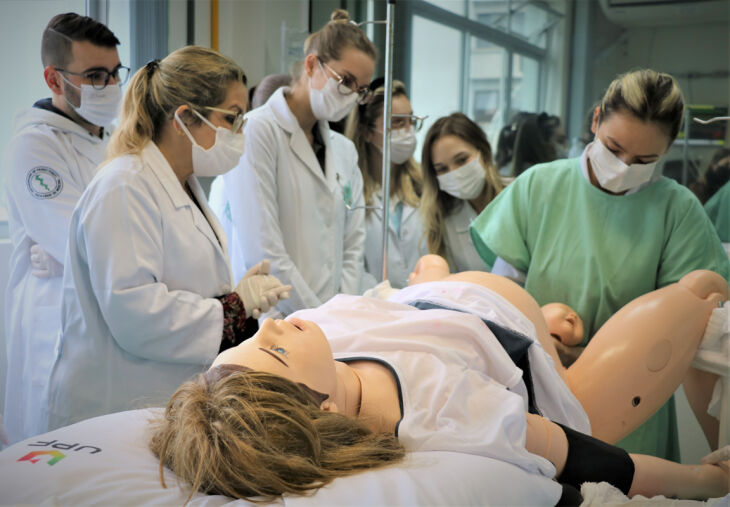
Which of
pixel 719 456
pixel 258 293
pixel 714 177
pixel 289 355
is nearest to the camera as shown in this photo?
pixel 289 355

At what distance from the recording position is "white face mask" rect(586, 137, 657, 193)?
1.66 metres

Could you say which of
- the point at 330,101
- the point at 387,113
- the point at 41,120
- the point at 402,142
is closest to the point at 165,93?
the point at 41,120

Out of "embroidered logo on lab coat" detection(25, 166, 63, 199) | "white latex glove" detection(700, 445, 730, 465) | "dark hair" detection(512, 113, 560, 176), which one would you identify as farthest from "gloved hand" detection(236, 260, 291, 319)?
"dark hair" detection(512, 113, 560, 176)

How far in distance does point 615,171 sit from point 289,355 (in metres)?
1.00

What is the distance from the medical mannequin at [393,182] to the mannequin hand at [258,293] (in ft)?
2.54

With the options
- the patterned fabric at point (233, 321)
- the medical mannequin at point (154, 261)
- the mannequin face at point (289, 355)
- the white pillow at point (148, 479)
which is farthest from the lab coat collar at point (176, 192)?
the white pillow at point (148, 479)

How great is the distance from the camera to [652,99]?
5.27 feet

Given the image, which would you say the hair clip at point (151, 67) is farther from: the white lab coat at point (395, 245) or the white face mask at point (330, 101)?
the white lab coat at point (395, 245)

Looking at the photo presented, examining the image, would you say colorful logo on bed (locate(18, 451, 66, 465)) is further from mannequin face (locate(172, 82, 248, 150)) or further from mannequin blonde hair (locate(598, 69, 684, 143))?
mannequin blonde hair (locate(598, 69, 684, 143))

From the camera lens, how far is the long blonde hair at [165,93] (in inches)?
61.2

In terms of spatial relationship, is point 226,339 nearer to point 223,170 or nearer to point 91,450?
point 223,170

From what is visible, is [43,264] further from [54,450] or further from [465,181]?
[465,181]

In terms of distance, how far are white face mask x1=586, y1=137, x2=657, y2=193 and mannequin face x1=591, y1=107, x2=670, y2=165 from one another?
0.06 ft

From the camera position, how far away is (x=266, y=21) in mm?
2773
